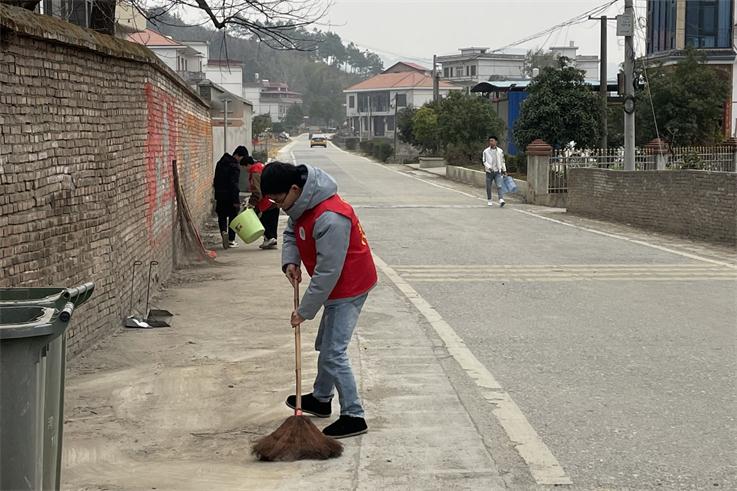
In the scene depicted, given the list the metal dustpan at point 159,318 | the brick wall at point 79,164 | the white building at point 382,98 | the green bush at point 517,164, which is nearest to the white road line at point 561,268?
the brick wall at point 79,164

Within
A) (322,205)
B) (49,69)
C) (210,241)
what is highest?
(49,69)

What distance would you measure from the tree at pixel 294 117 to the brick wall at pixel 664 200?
459 ft

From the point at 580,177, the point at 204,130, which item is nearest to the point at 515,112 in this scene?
the point at 580,177

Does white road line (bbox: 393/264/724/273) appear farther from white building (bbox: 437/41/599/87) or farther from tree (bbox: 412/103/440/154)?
white building (bbox: 437/41/599/87)

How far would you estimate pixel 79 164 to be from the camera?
26.1ft

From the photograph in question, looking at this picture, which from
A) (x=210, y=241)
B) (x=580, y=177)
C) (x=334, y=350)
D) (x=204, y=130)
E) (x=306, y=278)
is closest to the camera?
(x=334, y=350)

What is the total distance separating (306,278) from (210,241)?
17.4 feet

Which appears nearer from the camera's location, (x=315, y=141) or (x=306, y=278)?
(x=306, y=278)

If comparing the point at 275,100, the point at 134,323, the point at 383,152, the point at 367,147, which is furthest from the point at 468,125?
the point at 275,100

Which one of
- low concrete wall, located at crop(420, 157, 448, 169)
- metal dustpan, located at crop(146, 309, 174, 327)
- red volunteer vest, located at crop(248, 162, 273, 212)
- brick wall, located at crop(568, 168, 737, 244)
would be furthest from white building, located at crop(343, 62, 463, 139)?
metal dustpan, located at crop(146, 309, 174, 327)

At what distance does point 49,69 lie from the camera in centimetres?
723

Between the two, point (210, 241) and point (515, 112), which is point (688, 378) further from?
point (515, 112)

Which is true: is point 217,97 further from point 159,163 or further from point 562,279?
point 562,279

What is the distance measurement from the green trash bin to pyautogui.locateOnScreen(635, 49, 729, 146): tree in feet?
108
